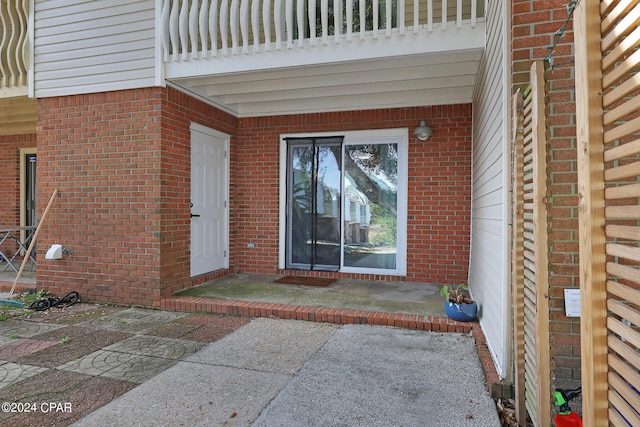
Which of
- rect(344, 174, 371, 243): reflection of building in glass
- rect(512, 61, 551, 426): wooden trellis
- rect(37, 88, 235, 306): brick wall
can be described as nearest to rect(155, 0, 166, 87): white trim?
rect(37, 88, 235, 306): brick wall

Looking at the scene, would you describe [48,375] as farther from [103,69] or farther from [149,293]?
[103,69]

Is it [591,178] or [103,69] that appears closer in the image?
[591,178]

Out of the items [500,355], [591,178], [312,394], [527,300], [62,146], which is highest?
[62,146]

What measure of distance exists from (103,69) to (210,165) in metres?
1.73

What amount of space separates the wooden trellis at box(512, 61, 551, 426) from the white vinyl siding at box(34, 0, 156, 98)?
407 cm

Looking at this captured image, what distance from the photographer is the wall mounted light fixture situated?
5199 millimetres

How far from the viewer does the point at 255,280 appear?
221 inches

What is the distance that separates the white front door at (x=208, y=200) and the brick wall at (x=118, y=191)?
201 mm

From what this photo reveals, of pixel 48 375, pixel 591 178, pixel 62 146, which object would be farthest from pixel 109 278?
pixel 591 178

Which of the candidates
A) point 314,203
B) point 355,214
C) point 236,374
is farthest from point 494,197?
point 314,203

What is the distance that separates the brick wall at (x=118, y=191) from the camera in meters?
4.57

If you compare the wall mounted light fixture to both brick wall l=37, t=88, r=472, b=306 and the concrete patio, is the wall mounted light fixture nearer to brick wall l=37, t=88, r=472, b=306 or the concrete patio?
brick wall l=37, t=88, r=472, b=306

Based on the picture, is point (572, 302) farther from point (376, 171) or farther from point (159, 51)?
point (159, 51)

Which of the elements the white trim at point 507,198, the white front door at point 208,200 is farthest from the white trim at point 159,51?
the white trim at point 507,198
